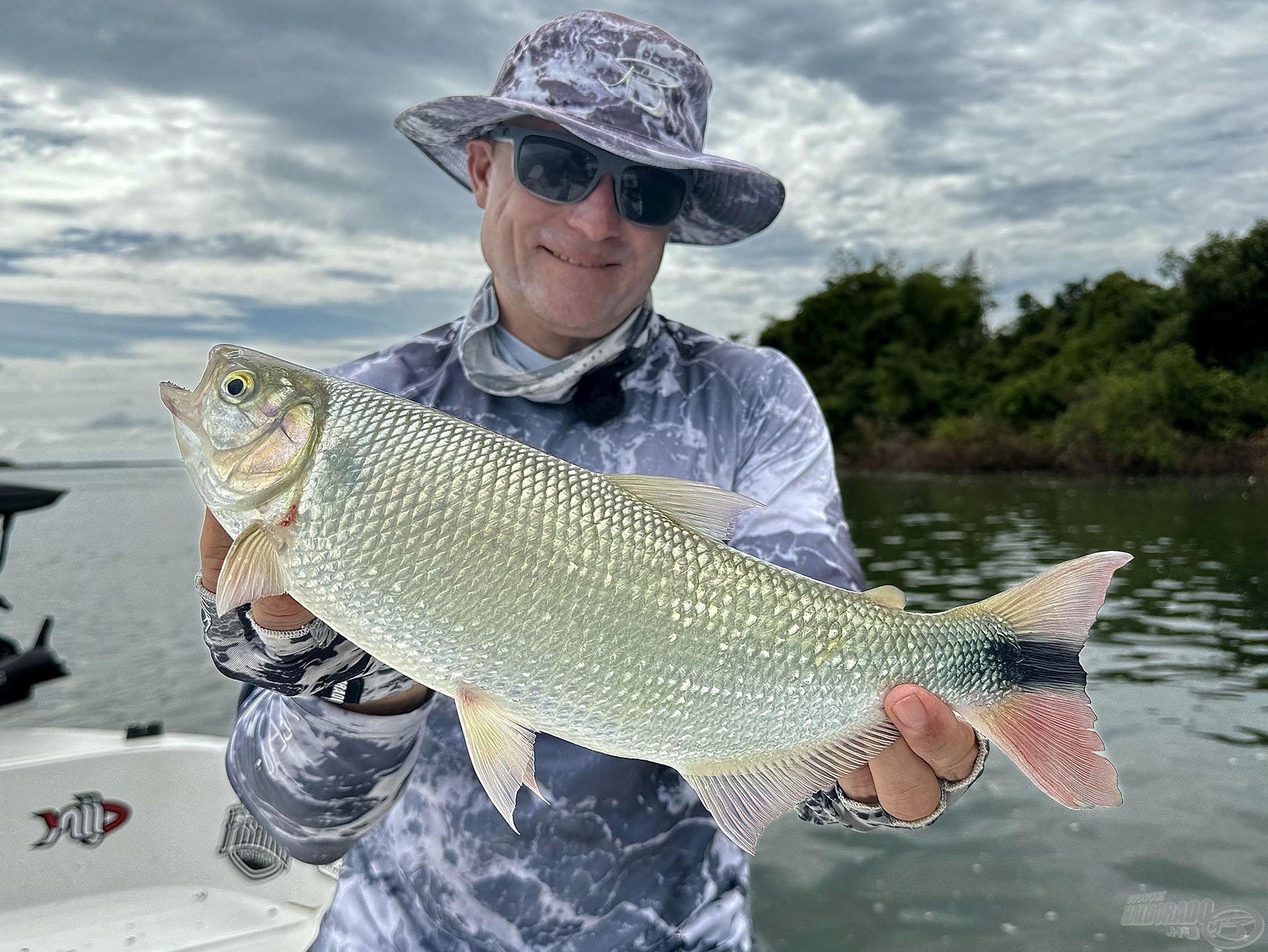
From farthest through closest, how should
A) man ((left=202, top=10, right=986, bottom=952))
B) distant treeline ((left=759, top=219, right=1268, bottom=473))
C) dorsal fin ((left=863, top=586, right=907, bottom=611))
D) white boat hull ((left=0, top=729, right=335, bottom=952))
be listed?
distant treeline ((left=759, top=219, right=1268, bottom=473)), white boat hull ((left=0, top=729, right=335, bottom=952)), man ((left=202, top=10, right=986, bottom=952)), dorsal fin ((left=863, top=586, right=907, bottom=611))

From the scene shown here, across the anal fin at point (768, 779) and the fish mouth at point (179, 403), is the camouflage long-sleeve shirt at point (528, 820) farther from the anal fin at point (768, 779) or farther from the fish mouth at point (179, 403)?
the fish mouth at point (179, 403)

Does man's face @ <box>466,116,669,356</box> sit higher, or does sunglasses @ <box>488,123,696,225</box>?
sunglasses @ <box>488,123,696,225</box>

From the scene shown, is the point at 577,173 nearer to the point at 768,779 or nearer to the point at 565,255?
the point at 565,255

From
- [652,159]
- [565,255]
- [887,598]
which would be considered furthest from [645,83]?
[887,598]

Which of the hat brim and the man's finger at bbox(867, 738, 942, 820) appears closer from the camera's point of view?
the man's finger at bbox(867, 738, 942, 820)

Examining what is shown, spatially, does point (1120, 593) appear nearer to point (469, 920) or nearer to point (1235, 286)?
point (469, 920)

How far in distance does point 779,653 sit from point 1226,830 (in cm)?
774

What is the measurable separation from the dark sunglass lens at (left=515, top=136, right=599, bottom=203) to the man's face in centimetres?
3

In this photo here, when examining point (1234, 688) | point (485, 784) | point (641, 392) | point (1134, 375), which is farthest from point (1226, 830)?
point (1134, 375)

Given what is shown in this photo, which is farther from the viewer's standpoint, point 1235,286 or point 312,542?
point 1235,286

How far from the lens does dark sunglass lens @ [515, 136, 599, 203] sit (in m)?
2.51

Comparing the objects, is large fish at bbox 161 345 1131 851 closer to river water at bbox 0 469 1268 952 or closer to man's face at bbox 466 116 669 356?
man's face at bbox 466 116 669 356

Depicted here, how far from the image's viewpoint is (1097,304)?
56.5 m

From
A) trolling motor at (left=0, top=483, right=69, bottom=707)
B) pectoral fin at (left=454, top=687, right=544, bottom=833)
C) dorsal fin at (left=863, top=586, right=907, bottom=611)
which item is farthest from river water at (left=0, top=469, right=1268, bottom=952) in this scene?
dorsal fin at (left=863, top=586, right=907, bottom=611)
